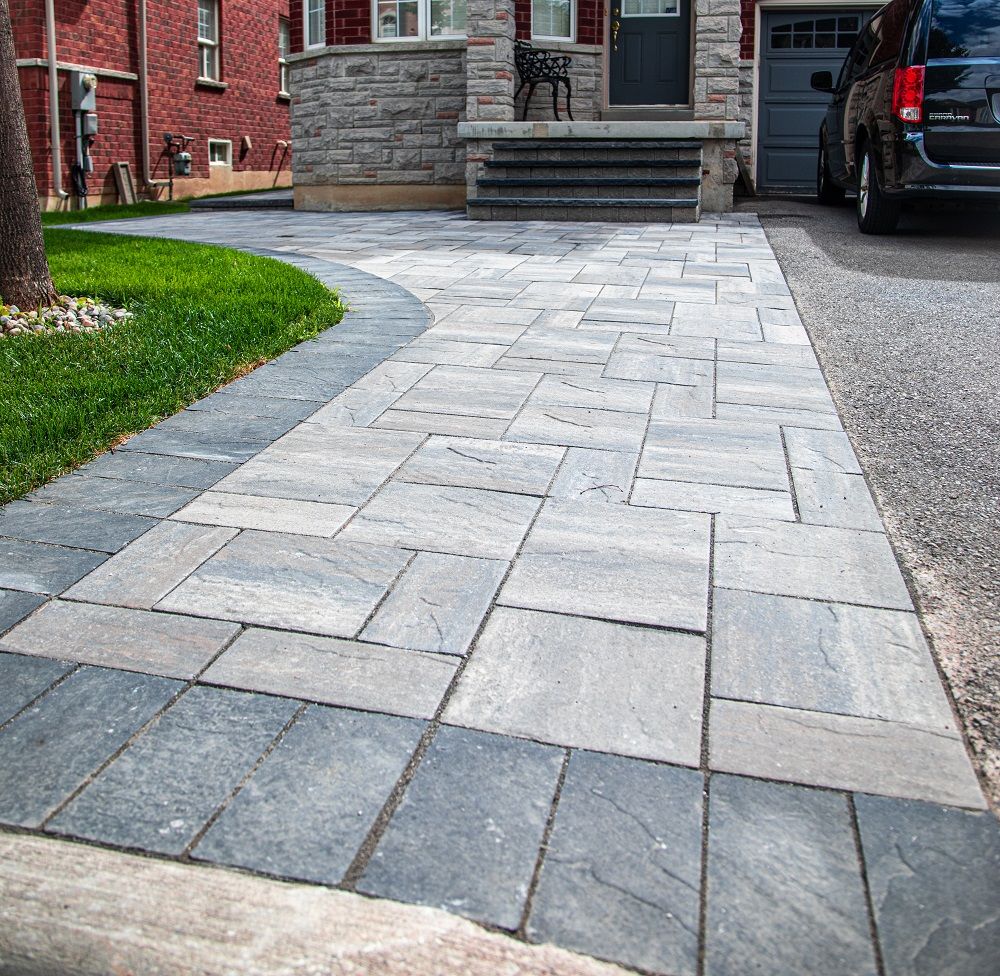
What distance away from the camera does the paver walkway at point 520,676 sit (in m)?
1.69

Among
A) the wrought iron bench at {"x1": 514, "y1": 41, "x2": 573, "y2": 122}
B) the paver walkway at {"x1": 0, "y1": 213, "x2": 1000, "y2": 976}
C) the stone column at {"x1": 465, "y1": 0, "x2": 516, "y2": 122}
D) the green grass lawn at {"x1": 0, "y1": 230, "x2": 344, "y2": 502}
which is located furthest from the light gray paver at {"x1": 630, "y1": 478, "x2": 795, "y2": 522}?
the wrought iron bench at {"x1": 514, "y1": 41, "x2": 573, "y2": 122}

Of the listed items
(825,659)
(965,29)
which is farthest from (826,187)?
(825,659)

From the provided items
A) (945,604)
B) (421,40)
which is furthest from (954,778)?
(421,40)

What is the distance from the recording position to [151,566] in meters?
2.80

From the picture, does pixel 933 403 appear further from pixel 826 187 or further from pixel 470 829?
A: pixel 826 187

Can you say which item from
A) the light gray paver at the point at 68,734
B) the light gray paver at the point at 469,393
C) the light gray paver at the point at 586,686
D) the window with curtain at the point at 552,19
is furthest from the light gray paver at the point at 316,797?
the window with curtain at the point at 552,19

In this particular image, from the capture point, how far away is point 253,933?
1.59 meters

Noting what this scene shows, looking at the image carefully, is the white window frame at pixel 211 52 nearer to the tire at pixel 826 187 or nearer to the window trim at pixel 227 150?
the window trim at pixel 227 150

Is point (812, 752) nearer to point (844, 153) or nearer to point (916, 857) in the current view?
point (916, 857)

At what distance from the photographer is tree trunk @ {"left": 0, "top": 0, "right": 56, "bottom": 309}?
5.82 metres

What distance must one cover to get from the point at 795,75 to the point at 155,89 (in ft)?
31.4

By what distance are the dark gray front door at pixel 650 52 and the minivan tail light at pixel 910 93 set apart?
6062 mm

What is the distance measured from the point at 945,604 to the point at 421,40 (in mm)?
11949

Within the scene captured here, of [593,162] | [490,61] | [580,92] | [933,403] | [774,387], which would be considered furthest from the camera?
[580,92]
